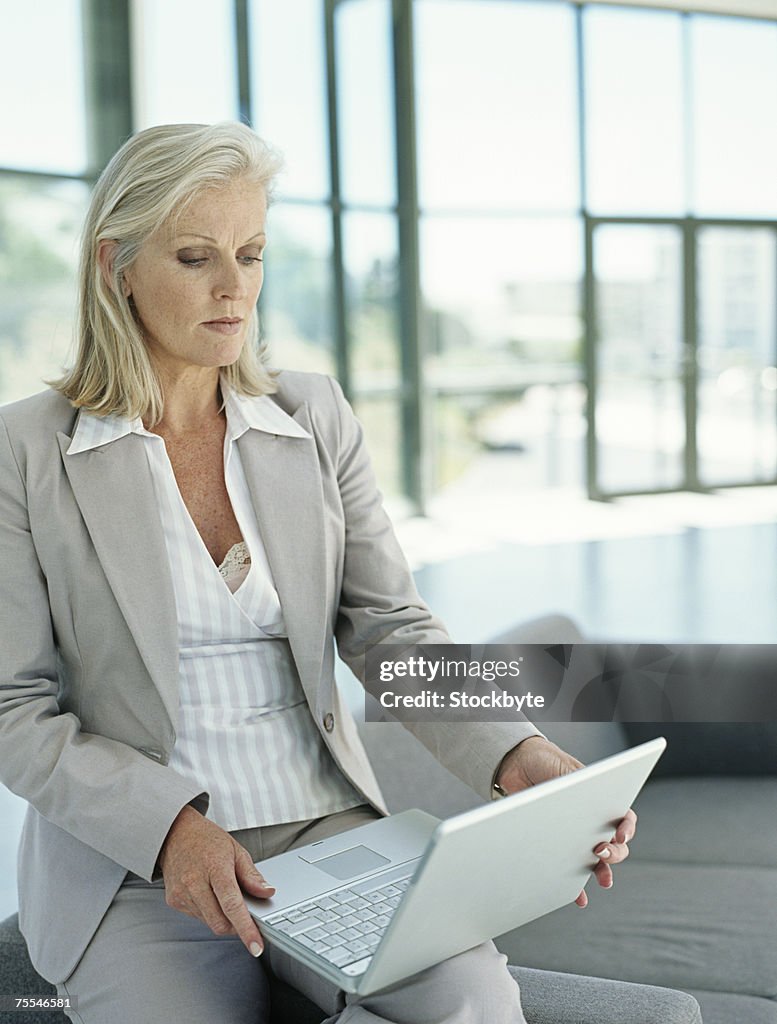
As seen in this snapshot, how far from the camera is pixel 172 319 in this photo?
1118 millimetres

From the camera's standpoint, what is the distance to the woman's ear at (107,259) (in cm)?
111

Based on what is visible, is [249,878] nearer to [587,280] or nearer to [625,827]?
[625,827]

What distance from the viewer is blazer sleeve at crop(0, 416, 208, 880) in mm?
982

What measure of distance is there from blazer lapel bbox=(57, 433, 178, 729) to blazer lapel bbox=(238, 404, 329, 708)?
0.35 feet

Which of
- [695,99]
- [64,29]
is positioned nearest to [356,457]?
[695,99]

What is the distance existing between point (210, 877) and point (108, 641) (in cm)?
25

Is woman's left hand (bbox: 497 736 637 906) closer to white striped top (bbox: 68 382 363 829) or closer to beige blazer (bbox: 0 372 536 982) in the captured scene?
beige blazer (bbox: 0 372 536 982)

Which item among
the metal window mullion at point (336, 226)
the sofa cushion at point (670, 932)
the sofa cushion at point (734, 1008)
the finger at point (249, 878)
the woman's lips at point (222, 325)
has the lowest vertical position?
the sofa cushion at point (734, 1008)

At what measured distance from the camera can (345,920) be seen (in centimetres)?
92

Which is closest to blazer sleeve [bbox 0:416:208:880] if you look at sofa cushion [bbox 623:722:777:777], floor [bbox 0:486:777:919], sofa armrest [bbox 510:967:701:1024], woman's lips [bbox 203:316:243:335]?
woman's lips [bbox 203:316:243:335]

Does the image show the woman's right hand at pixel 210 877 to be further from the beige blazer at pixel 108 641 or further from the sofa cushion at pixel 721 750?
the sofa cushion at pixel 721 750

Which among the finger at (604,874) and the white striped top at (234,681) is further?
the white striped top at (234,681)

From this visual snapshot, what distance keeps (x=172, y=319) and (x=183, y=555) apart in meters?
0.23

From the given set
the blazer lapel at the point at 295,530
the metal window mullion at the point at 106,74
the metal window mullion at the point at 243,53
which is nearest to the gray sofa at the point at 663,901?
the blazer lapel at the point at 295,530
